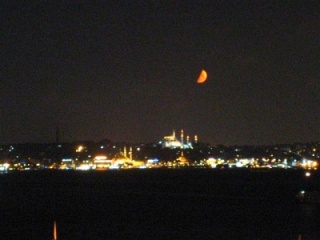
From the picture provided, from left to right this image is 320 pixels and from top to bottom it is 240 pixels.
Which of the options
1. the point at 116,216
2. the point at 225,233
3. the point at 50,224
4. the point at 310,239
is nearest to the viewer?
the point at 310,239

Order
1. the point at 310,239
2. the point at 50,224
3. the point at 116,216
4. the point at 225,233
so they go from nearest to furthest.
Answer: the point at 310,239 < the point at 225,233 < the point at 50,224 < the point at 116,216

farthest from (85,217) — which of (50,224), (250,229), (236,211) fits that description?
(250,229)

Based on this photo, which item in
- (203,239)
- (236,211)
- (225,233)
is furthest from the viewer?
(236,211)

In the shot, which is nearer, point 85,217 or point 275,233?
point 275,233

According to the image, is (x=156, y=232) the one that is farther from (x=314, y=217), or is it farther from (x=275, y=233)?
(x=314, y=217)

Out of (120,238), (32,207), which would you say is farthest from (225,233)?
(32,207)

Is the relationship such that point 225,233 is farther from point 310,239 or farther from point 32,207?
point 32,207

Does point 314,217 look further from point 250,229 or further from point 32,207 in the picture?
point 32,207

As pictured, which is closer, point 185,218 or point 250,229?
point 250,229

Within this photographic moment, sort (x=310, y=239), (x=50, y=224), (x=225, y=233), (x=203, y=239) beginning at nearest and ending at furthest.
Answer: (x=310, y=239)
(x=203, y=239)
(x=225, y=233)
(x=50, y=224)
